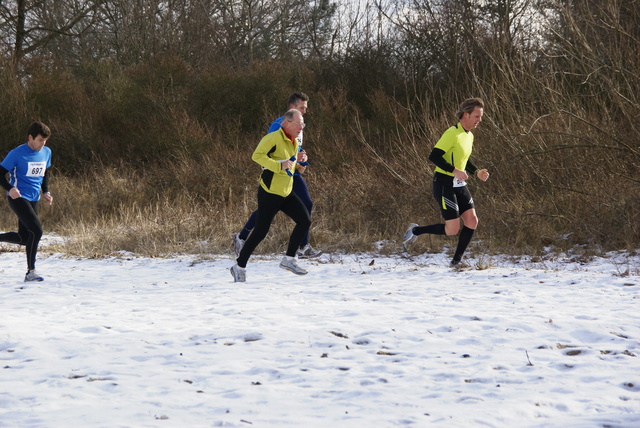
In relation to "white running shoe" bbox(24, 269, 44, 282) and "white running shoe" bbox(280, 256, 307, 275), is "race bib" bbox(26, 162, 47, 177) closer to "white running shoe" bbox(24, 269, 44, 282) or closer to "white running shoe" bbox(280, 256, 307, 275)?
"white running shoe" bbox(24, 269, 44, 282)

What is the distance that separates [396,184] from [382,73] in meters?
9.93

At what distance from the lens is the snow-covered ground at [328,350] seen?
3.25 meters

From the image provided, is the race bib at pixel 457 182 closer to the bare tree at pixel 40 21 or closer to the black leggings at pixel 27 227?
the black leggings at pixel 27 227

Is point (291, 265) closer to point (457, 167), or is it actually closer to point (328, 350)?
point (457, 167)

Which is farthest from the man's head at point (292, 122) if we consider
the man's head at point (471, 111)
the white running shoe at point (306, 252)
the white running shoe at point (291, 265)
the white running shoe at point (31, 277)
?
the white running shoe at point (31, 277)

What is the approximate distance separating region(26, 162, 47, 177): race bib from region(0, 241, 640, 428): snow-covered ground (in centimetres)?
114

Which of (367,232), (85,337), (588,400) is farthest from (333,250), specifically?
(588,400)

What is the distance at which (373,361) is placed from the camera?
4090 millimetres

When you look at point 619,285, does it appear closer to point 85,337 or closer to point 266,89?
point 85,337

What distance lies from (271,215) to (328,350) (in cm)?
234

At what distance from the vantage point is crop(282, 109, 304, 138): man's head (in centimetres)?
627

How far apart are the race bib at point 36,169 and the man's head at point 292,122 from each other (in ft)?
8.65

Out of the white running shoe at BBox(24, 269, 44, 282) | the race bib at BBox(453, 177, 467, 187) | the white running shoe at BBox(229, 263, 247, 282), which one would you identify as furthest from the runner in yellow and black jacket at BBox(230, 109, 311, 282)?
the white running shoe at BBox(24, 269, 44, 282)

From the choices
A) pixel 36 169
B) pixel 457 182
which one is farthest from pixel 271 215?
pixel 36 169
